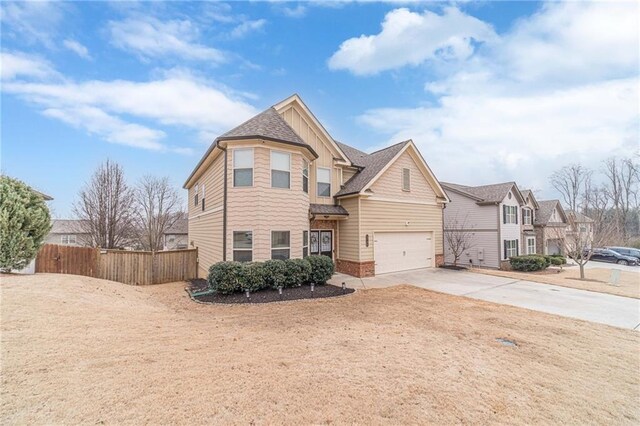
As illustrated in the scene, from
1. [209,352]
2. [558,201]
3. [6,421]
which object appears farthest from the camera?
[558,201]

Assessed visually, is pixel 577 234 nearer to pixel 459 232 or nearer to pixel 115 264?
pixel 459 232

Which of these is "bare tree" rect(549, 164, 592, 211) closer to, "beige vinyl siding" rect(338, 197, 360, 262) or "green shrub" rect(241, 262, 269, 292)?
"beige vinyl siding" rect(338, 197, 360, 262)

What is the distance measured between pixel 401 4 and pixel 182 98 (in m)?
11.1

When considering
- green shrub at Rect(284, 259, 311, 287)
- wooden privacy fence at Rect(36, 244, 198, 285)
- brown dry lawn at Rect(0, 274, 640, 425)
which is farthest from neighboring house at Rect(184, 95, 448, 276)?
brown dry lawn at Rect(0, 274, 640, 425)

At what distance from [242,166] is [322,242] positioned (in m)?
5.92

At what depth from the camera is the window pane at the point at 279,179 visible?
11.4 meters

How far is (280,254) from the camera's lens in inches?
446

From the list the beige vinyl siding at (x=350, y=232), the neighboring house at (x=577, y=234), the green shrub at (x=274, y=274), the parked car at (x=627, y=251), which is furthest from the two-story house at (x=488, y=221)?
the green shrub at (x=274, y=274)

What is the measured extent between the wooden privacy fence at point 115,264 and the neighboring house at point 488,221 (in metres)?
20.3

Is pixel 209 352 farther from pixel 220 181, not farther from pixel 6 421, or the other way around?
pixel 220 181

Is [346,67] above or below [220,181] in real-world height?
above

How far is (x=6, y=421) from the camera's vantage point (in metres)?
3.02

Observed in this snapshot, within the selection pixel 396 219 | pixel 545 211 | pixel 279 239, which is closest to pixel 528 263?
pixel 545 211

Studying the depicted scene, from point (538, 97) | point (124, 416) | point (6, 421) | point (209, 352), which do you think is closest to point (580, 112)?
point (538, 97)
